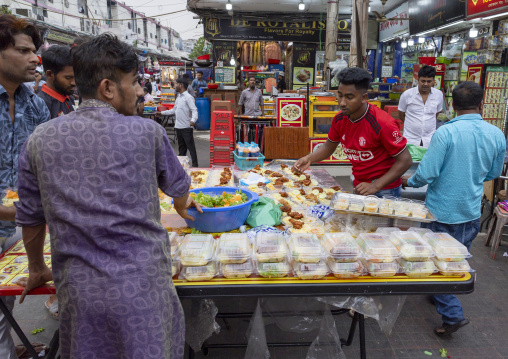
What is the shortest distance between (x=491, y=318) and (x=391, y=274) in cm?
216

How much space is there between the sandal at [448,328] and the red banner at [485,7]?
7045 millimetres

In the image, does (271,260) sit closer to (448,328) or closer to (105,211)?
(105,211)

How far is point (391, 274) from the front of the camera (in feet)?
6.75

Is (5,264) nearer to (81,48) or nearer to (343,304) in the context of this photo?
(81,48)

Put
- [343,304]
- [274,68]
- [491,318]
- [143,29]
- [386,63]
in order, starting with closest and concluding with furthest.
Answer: [343,304] < [491,318] < [274,68] < [386,63] < [143,29]

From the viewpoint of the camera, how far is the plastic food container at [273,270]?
2020 mm

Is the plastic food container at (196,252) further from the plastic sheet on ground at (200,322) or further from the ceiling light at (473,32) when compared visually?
the ceiling light at (473,32)

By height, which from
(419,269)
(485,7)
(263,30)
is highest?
(263,30)

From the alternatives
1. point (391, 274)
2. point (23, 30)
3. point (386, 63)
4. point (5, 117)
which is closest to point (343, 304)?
point (391, 274)

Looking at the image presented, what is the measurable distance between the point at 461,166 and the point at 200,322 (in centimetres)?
232

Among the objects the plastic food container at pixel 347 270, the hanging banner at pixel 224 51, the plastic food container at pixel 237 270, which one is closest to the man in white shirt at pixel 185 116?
the plastic food container at pixel 237 270

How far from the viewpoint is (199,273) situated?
200 centimetres

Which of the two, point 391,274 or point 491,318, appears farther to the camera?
point 491,318

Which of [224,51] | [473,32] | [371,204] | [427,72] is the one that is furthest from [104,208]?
[224,51]
